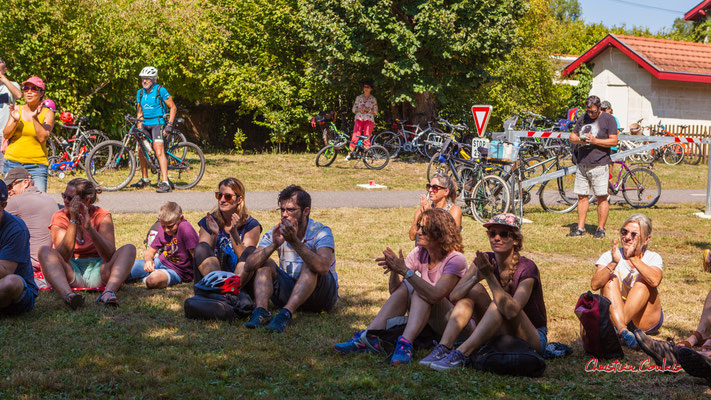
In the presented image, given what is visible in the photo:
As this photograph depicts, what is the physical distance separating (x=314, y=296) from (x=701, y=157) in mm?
22714

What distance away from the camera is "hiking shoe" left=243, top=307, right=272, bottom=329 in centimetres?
589

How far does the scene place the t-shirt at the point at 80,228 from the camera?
6695mm

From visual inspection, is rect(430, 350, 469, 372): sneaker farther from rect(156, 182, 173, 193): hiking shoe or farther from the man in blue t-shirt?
rect(156, 182, 173, 193): hiking shoe

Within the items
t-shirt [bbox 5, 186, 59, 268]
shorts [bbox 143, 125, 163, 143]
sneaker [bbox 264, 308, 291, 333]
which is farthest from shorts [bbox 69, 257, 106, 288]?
shorts [bbox 143, 125, 163, 143]

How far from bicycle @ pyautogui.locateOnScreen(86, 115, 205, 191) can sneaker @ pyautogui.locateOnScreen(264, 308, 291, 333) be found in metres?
7.83

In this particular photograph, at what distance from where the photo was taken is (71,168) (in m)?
14.2

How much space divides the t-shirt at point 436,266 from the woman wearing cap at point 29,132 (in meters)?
5.39

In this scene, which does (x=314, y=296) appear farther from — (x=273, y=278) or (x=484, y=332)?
(x=484, y=332)

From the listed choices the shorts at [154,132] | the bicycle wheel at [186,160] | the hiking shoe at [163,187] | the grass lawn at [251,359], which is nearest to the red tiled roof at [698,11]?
the bicycle wheel at [186,160]

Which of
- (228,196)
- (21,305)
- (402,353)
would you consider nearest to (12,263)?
(21,305)

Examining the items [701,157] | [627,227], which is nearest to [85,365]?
[627,227]

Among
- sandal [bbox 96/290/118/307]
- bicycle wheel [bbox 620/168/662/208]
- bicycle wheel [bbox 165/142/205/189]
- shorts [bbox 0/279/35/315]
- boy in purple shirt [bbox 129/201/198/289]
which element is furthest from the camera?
bicycle wheel [bbox 620/168/662/208]

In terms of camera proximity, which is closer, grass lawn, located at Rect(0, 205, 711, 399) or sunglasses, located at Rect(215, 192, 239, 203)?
grass lawn, located at Rect(0, 205, 711, 399)
